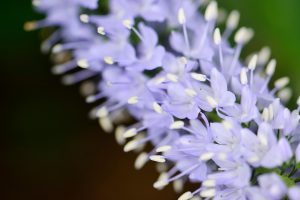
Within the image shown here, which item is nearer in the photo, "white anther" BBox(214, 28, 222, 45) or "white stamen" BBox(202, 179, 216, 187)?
"white stamen" BBox(202, 179, 216, 187)

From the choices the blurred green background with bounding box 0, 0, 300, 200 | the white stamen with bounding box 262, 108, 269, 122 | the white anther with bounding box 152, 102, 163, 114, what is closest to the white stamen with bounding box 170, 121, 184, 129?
the white anther with bounding box 152, 102, 163, 114

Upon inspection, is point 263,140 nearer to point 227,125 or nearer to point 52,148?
point 227,125

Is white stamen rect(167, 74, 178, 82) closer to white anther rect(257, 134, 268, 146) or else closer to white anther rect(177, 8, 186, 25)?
white anther rect(177, 8, 186, 25)

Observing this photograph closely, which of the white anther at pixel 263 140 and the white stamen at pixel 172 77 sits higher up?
the white stamen at pixel 172 77

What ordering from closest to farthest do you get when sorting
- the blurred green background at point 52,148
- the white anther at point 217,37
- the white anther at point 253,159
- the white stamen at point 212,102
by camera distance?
the white anther at point 253,159 < the white stamen at point 212,102 < the white anther at point 217,37 < the blurred green background at point 52,148

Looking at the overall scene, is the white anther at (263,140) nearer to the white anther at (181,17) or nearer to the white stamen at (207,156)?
the white stamen at (207,156)

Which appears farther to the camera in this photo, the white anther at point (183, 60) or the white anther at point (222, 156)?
the white anther at point (183, 60)

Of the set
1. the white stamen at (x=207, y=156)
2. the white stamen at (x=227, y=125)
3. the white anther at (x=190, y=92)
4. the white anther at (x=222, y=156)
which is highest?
the white anther at (x=190, y=92)

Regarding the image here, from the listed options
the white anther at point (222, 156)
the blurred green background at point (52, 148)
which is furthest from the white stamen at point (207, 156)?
the blurred green background at point (52, 148)

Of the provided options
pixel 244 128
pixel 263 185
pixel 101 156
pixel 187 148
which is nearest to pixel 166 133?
pixel 187 148

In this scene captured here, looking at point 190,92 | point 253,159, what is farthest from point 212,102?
point 253,159
